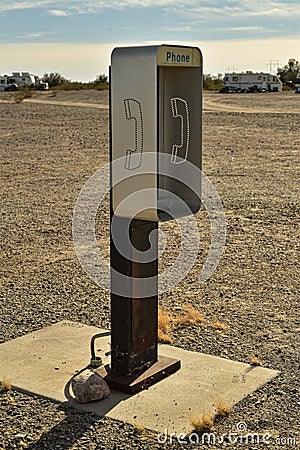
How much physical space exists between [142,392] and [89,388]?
345 millimetres

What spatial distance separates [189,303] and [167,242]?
2.33 metres

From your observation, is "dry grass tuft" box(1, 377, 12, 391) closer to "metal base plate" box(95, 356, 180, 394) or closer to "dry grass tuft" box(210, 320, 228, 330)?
"metal base plate" box(95, 356, 180, 394)

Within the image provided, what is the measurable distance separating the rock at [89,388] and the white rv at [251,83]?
66.7 m

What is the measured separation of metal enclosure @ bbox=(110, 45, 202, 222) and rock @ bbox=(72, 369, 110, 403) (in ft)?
3.14

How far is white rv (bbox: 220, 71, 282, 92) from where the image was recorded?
70.2m

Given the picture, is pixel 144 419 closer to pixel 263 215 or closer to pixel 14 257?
pixel 14 257

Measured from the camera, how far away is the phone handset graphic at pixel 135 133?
451 centimetres

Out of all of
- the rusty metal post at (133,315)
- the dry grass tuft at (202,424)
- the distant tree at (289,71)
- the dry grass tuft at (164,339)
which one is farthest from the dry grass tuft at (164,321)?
the distant tree at (289,71)

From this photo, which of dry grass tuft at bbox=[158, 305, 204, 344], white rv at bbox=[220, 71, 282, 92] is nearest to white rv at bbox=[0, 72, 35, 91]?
white rv at bbox=[220, 71, 282, 92]

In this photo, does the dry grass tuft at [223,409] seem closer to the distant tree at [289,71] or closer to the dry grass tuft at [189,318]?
the dry grass tuft at [189,318]

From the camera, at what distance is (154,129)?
14.6 feet

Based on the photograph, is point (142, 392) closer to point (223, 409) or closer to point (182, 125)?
point (223, 409)

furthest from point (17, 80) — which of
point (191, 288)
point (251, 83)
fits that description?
point (191, 288)

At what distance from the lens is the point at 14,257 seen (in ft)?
27.7
